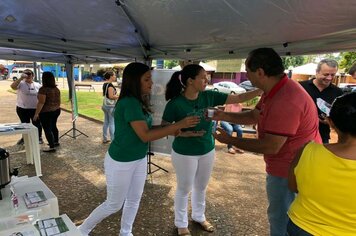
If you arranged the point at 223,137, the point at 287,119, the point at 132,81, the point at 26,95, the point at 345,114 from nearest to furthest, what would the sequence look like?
the point at 345,114, the point at 287,119, the point at 223,137, the point at 132,81, the point at 26,95

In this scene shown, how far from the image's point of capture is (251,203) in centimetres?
386

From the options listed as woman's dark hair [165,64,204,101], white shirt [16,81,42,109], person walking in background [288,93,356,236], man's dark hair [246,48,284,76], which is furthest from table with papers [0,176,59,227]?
white shirt [16,81,42,109]

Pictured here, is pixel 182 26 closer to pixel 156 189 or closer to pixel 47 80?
pixel 156 189

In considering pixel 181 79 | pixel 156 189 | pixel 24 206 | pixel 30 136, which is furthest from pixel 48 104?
pixel 24 206

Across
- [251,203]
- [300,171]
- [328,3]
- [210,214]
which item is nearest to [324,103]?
[328,3]

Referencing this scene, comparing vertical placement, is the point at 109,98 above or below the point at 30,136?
above

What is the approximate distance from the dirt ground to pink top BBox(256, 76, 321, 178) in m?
1.58

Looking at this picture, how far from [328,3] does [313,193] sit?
4.87 ft

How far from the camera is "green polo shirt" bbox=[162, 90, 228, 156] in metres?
2.56

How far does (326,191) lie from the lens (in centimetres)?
119

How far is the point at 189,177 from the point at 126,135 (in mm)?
788

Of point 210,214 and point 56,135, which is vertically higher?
point 56,135

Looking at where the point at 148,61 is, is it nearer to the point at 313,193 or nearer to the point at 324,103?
the point at 324,103

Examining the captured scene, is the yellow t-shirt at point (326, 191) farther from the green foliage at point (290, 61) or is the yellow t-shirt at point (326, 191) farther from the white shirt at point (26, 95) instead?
the white shirt at point (26, 95)
